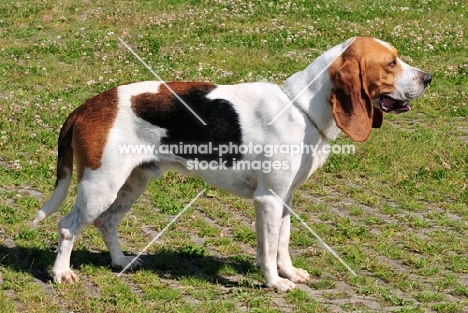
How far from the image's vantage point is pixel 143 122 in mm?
6301

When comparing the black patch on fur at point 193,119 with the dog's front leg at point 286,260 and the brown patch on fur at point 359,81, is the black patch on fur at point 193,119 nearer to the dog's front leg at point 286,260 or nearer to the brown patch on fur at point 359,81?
the dog's front leg at point 286,260

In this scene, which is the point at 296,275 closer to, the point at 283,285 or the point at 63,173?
the point at 283,285

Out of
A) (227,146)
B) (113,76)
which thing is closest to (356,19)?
(113,76)

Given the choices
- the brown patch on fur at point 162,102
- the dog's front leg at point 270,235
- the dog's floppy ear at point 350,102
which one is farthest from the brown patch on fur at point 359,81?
the brown patch on fur at point 162,102

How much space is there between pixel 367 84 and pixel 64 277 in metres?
2.87

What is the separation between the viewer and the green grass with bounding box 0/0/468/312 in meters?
6.30

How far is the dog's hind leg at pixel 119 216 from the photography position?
6.79 metres

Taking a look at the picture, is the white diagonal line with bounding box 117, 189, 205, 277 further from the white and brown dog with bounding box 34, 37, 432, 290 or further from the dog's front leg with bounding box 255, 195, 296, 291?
the dog's front leg with bounding box 255, 195, 296, 291

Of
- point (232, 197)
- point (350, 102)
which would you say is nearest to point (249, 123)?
point (350, 102)

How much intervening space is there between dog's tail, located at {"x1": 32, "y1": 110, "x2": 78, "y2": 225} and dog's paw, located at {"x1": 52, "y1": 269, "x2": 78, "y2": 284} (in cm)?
51

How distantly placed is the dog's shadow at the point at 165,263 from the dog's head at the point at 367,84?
1577 millimetres

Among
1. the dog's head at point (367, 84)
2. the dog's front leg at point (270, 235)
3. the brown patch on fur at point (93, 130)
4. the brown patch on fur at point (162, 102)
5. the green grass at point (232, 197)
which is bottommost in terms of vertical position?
the green grass at point (232, 197)

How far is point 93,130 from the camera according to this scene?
629 cm

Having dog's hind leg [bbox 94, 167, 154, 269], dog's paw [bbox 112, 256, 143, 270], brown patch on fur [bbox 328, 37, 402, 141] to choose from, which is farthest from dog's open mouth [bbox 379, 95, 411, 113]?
dog's paw [bbox 112, 256, 143, 270]
